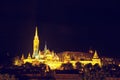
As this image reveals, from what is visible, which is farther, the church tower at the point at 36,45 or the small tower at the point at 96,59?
the church tower at the point at 36,45

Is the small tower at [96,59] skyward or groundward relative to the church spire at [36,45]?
groundward

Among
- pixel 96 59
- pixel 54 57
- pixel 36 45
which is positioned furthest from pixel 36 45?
pixel 96 59

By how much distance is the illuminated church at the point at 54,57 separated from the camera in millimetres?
127438

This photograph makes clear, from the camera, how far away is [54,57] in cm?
13212

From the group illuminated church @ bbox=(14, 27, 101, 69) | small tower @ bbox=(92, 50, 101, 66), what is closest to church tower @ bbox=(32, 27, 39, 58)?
illuminated church @ bbox=(14, 27, 101, 69)

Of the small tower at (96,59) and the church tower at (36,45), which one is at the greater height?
the church tower at (36,45)

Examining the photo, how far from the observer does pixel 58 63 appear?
417ft

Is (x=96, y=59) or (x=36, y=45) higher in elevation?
(x=36, y=45)

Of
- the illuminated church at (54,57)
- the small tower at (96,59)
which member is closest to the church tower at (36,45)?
the illuminated church at (54,57)

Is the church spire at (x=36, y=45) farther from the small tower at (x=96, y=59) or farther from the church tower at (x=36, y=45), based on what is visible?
the small tower at (x=96, y=59)

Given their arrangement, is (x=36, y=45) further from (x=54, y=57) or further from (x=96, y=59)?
(x=96, y=59)

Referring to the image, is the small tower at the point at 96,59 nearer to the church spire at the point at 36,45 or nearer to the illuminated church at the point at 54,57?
the illuminated church at the point at 54,57

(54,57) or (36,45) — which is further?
(36,45)

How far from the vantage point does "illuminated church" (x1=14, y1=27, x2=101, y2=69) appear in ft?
418
